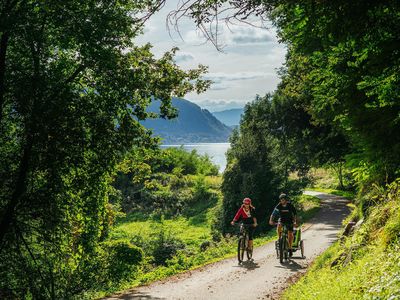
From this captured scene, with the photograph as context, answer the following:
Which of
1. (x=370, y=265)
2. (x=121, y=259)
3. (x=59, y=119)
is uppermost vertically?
(x=59, y=119)

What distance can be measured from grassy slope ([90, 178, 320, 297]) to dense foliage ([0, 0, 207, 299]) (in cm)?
417

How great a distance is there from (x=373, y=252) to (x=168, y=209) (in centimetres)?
4024

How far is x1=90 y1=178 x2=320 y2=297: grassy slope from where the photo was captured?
16891mm

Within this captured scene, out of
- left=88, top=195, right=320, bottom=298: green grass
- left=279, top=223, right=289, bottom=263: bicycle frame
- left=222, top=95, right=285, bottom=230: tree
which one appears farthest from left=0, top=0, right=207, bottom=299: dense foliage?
left=222, top=95, right=285, bottom=230: tree

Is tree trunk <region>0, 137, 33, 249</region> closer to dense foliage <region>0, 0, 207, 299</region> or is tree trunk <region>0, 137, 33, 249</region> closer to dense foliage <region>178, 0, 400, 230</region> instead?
dense foliage <region>0, 0, 207, 299</region>

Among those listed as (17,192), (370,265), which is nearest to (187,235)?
(17,192)

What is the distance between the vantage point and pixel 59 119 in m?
10.6

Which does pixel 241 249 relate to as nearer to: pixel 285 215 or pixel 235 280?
pixel 285 215

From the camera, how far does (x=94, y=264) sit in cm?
1464

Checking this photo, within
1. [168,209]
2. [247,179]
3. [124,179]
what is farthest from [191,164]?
[247,179]

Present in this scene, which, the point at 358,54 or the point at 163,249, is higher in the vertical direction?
the point at 358,54

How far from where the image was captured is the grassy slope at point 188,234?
16891mm

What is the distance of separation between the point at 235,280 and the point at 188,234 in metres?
22.7

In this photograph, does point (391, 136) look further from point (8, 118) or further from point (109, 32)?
point (8, 118)
